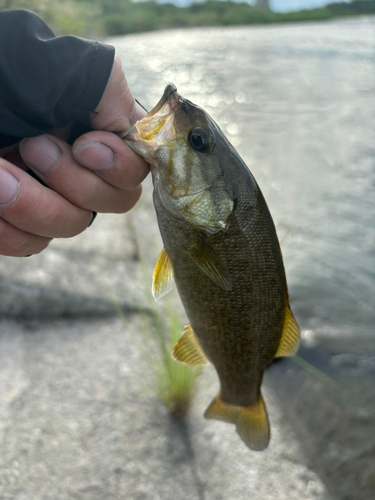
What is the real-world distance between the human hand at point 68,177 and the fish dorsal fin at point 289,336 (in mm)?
962

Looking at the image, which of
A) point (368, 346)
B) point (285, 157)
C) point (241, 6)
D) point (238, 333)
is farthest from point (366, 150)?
point (241, 6)

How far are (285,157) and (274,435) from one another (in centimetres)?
902

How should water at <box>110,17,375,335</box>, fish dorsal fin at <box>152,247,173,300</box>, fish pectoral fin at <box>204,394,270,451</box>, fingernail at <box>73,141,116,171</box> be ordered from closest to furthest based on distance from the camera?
fingernail at <box>73,141,116,171</box>
fish dorsal fin at <box>152,247,173,300</box>
fish pectoral fin at <box>204,394,270,451</box>
water at <box>110,17,375,335</box>

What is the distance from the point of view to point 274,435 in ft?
11.4

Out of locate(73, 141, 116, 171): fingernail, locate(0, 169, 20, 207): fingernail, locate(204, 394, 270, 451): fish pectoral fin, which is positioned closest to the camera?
locate(0, 169, 20, 207): fingernail

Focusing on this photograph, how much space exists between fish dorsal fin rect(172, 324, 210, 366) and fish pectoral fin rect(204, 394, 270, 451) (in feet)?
0.91

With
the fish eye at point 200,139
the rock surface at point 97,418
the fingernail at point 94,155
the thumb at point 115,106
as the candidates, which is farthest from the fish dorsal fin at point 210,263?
the rock surface at point 97,418

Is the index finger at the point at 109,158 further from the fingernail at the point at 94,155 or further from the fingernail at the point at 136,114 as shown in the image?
the fingernail at the point at 136,114

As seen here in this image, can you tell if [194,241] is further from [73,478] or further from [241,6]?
[241,6]

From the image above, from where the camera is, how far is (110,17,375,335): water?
20.7ft

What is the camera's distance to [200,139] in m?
1.76

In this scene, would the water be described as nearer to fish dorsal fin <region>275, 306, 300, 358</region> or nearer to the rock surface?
the rock surface

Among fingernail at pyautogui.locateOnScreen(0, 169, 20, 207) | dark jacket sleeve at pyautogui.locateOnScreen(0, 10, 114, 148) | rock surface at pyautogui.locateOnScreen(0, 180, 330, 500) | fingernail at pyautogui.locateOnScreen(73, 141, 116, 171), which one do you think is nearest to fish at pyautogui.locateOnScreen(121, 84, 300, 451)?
fingernail at pyautogui.locateOnScreen(73, 141, 116, 171)

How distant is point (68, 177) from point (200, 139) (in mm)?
579
